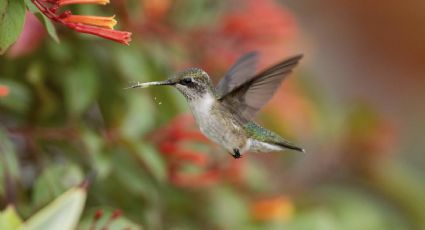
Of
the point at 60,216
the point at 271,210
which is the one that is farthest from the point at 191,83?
the point at 271,210

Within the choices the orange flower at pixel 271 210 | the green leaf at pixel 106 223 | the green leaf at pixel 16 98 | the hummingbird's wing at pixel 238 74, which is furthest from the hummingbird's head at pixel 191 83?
the orange flower at pixel 271 210

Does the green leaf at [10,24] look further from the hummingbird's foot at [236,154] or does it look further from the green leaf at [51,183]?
the hummingbird's foot at [236,154]

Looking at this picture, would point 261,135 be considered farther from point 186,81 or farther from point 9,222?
point 9,222

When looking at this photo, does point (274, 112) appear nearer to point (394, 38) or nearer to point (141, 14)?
point (141, 14)

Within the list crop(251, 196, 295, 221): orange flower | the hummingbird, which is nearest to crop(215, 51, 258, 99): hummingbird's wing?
the hummingbird

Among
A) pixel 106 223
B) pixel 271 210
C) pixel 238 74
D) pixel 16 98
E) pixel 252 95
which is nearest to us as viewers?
pixel 106 223
